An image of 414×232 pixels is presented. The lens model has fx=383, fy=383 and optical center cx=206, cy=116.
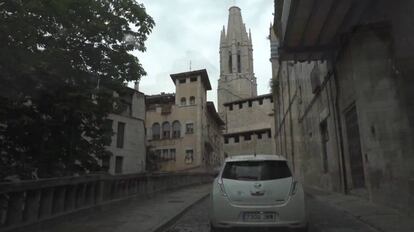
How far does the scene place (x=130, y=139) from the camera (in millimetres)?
→ 37156

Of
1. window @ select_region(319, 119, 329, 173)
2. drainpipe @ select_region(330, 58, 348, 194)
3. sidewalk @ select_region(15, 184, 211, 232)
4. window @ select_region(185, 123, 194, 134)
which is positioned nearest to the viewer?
sidewalk @ select_region(15, 184, 211, 232)

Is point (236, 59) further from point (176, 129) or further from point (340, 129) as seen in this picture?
point (340, 129)

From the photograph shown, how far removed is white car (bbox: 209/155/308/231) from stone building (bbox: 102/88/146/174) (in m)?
28.0

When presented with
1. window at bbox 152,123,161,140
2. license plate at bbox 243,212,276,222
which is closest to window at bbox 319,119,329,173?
license plate at bbox 243,212,276,222

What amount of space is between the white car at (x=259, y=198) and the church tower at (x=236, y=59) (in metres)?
Answer: 95.8

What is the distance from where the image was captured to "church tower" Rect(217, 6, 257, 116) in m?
105

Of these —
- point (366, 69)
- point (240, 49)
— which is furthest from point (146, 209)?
point (240, 49)

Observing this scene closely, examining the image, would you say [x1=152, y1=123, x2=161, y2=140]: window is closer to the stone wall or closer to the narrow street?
the stone wall

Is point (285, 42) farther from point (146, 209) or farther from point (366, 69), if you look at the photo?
point (146, 209)

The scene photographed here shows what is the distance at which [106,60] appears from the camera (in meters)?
10.0

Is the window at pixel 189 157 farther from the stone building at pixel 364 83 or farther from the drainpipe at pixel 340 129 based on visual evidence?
the drainpipe at pixel 340 129

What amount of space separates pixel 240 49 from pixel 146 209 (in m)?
102

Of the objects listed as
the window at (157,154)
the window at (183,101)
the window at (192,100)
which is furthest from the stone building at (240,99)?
the window at (157,154)

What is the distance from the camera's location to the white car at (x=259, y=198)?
6984 millimetres
